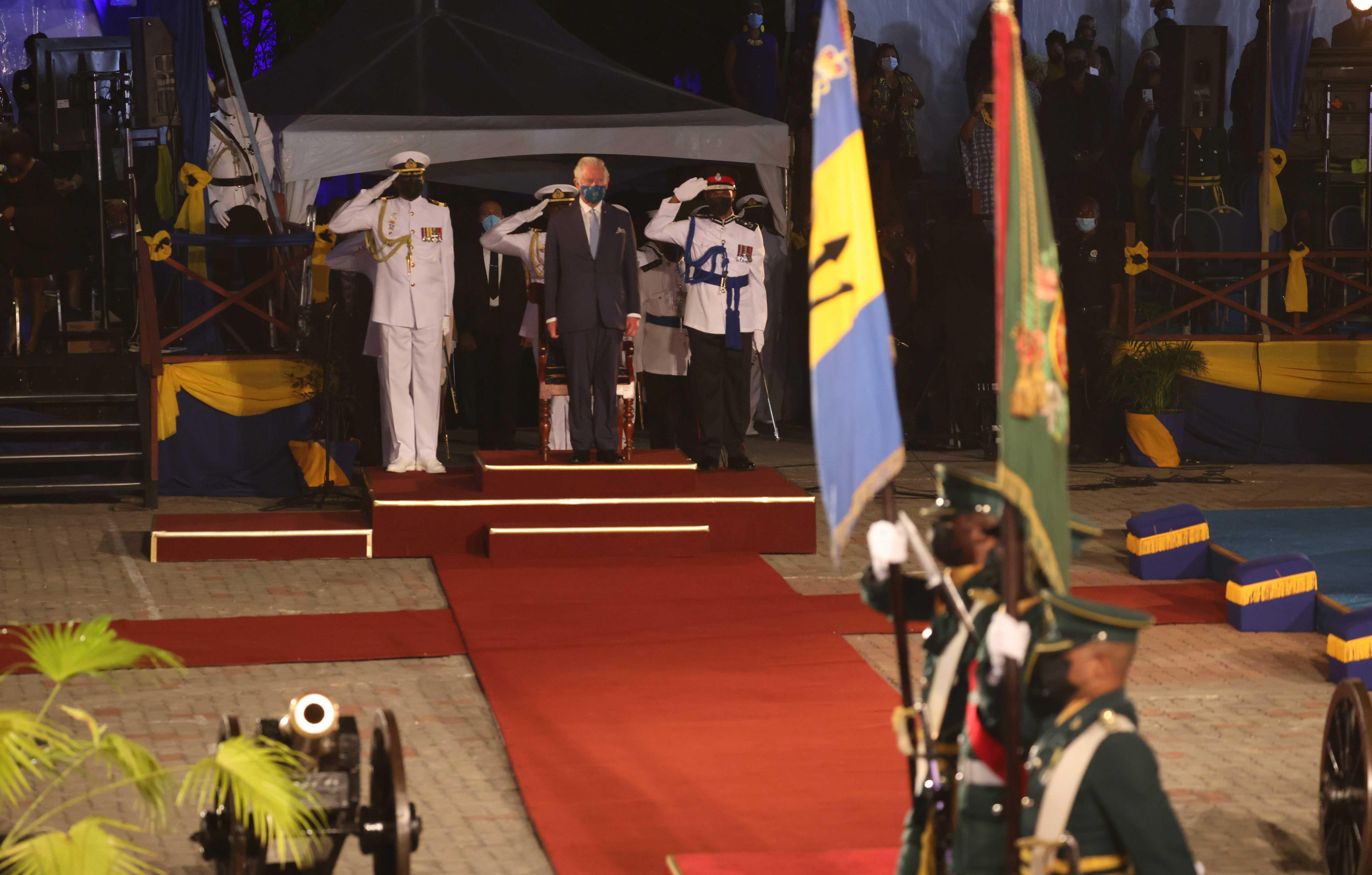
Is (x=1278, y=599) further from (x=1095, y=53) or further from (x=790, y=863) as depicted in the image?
(x=1095, y=53)

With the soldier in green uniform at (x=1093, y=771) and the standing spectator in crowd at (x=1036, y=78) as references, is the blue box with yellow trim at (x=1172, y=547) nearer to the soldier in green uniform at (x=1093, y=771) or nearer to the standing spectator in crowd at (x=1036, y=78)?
the soldier in green uniform at (x=1093, y=771)

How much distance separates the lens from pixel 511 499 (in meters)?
11.2

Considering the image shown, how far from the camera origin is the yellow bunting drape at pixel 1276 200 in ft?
53.7

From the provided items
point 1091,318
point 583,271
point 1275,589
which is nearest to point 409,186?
point 583,271

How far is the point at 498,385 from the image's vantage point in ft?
48.1

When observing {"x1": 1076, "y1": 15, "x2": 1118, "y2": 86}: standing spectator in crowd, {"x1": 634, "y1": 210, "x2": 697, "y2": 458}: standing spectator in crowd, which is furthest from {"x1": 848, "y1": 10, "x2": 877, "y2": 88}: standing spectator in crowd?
{"x1": 634, "y1": 210, "x2": 697, "y2": 458}: standing spectator in crowd

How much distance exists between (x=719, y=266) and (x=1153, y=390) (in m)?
4.62

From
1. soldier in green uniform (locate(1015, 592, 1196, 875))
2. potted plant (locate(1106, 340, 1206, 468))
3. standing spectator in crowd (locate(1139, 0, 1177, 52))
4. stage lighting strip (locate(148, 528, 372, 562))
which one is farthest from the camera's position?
standing spectator in crowd (locate(1139, 0, 1177, 52))

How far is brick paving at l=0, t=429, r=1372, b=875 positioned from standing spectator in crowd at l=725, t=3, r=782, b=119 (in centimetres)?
656

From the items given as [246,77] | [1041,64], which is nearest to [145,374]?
[1041,64]

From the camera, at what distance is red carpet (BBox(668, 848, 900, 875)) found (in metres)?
5.60

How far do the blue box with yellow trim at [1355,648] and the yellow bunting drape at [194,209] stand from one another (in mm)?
9829

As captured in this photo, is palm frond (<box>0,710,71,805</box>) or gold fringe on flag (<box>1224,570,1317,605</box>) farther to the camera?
gold fringe on flag (<box>1224,570,1317,605</box>)

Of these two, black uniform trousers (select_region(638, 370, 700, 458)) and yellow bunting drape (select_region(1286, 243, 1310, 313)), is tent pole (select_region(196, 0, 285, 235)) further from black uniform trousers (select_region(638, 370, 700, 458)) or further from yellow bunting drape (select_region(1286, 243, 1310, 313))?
yellow bunting drape (select_region(1286, 243, 1310, 313))
